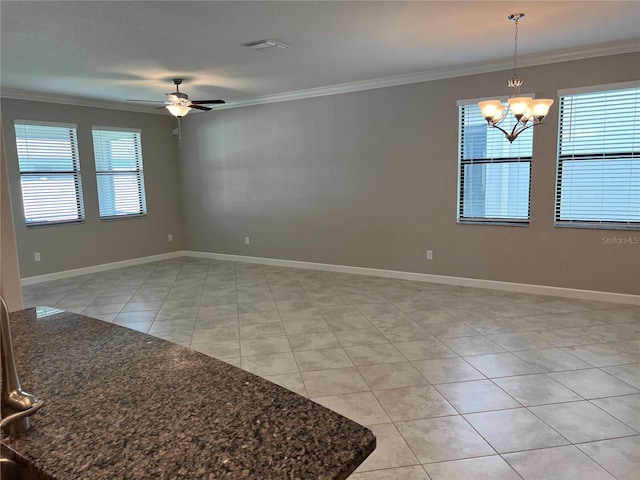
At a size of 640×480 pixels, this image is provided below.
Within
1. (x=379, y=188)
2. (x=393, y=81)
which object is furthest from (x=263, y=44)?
(x=379, y=188)

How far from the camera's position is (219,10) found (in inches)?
118

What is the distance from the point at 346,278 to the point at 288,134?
2390 millimetres

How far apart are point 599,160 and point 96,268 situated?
6971 millimetres

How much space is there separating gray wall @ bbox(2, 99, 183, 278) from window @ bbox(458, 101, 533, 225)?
5082mm

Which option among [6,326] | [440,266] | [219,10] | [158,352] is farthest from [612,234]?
[6,326]

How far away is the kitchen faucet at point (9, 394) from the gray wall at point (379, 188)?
16.3ft

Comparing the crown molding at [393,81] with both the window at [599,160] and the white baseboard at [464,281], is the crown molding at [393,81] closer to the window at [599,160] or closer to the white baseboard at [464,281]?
the window at [599,160]

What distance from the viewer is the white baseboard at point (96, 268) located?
5891mm

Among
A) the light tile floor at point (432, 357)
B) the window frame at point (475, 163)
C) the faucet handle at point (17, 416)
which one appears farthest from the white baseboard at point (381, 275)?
the faucet handle at point (17, 416)

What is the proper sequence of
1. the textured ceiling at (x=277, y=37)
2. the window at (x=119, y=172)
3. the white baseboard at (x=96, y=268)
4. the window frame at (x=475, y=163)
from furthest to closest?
the window at (x=119, y=172), the white baseboard at (x=96, y=268), the window frame at (x=475, y=163), the textured ceiling at (x=277, y=37)

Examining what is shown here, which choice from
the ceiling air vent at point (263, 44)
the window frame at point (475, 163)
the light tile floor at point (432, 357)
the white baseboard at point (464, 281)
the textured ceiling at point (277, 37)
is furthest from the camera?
the window frame at point (475, 163)

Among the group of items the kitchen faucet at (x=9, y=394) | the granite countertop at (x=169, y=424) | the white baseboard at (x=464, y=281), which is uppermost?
the kitchen faucet at (x=9, y=394)

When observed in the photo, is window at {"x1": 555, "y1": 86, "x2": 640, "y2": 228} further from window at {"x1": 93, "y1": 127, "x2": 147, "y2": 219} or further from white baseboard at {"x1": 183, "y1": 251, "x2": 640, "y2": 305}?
window at {"x1": 93, "y1": 127, "x2": 147, "y2": 219}

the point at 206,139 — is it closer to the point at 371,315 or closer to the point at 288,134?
the point at 288,134
